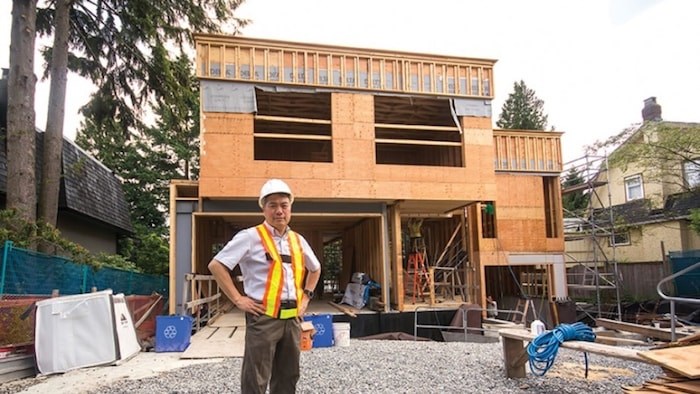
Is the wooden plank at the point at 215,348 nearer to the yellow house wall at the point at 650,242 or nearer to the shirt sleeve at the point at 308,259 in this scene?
the shirt sleeve at the point at 308,259

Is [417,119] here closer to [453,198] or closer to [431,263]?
[453,198]

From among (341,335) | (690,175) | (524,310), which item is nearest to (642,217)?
(690,175)

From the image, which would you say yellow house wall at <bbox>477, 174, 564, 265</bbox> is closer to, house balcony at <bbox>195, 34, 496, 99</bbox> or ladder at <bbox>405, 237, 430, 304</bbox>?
ladder at <bbox>405, 237, 430, 304</bbox>

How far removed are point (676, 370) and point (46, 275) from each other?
8.79 meters

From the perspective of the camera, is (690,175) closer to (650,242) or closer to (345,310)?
(650,242)

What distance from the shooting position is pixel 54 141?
11.9 m

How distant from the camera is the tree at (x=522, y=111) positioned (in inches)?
1497

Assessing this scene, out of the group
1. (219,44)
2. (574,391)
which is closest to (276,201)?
(574,391)

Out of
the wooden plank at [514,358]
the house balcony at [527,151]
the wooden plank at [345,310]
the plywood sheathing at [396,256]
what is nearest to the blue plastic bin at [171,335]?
the wooden plank at [345,310]

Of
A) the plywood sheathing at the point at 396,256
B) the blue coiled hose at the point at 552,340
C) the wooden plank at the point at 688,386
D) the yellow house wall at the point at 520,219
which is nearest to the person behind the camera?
the wooden plank at the point at 688,386

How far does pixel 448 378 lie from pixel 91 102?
13.0m

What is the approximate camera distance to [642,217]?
71.1 ft

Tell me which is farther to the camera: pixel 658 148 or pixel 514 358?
pixel 658 148

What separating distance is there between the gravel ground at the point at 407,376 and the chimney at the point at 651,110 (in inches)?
874
